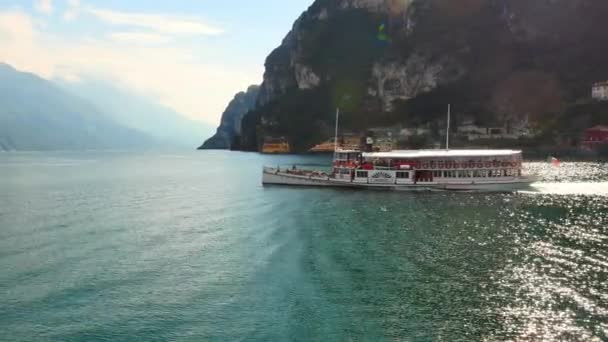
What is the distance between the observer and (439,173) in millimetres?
98812

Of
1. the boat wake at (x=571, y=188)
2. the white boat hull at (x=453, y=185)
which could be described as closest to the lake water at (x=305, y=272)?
the boat wake at (x=571, y=188)

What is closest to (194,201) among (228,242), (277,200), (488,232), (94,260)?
(277,200)

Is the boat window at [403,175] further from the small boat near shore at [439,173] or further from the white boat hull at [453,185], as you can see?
the white boat hull at [453,185]

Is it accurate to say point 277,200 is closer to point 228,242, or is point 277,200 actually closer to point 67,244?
point 228,242

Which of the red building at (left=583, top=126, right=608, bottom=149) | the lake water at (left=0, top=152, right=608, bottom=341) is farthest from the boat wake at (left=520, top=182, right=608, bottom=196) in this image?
the red building at (left=583, top=126, right=608, bottom=149)

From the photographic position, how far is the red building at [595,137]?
7549 inches

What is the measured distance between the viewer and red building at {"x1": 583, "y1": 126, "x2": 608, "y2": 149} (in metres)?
192

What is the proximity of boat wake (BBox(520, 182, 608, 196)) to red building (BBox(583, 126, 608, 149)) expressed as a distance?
361 feet

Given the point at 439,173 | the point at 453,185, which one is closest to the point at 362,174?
the point at 439,173

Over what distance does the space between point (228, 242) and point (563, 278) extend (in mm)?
31110

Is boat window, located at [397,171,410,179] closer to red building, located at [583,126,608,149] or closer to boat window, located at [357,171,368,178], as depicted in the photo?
boat window, located at [357,171,368,178]

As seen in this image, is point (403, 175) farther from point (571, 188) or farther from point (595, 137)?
point (595, 137)

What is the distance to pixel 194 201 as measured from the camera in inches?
3297

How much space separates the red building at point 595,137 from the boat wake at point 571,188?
110 m
